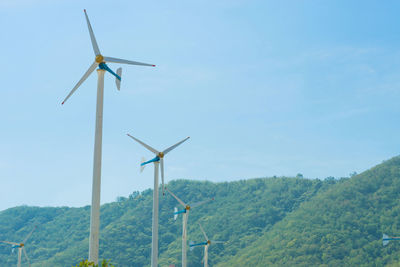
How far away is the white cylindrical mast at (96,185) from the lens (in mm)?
33188

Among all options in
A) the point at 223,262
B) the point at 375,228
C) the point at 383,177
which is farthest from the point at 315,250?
the point at 383,177

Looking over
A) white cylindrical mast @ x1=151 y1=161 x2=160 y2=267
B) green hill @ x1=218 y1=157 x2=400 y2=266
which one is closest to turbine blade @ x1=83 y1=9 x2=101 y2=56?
white cylindrical mast @ x1=151 y1=161 x2=160 y2=267

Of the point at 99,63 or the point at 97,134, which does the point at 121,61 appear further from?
the point at 97,134

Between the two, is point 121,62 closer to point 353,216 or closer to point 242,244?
point 353,216

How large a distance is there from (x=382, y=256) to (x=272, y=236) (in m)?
41.2

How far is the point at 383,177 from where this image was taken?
193 m

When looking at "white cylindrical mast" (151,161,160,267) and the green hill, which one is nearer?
"white cylindrical mast" (151,161,160,267)

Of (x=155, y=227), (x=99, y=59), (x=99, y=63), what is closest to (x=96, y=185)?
(x=99, y=63)

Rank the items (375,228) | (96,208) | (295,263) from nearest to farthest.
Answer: (96,208), (295,263), (375,228)

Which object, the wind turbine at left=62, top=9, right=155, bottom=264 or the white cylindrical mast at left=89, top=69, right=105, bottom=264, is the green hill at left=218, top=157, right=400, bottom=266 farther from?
the white cylindrical mast at left=89, top=69, right=105, bottom=264

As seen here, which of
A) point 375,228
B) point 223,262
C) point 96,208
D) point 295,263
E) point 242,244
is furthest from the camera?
point 242,244

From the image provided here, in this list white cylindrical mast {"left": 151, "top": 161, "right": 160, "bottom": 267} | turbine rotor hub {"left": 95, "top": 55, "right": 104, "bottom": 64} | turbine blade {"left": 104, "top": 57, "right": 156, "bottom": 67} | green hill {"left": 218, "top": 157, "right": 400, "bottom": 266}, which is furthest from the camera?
green hill {"left": 218, "top": 157, "right": 400, "bottom": 266}

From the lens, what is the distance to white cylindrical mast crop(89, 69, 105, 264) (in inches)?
1307

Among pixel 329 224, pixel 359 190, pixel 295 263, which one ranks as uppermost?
pixel 359 190
